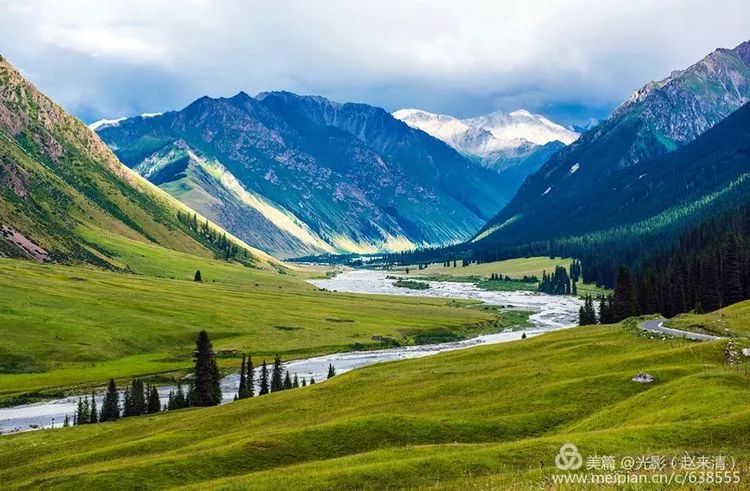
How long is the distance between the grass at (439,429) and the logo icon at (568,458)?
62 cm

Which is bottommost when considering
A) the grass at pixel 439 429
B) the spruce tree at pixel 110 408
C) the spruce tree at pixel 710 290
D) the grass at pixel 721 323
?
the spruce tree at pixel 110 408

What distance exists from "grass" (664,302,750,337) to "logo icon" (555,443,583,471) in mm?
44890

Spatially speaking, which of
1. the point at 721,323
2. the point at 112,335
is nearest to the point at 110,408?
the point at 112,335

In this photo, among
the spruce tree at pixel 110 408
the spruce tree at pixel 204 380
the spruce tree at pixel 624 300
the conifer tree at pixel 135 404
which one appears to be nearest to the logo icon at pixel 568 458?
the spruce tree at pixel 204 380

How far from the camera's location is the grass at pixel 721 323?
78938 millimetres

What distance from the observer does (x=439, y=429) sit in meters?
53.9

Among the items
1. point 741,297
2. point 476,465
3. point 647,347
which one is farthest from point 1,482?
point 741,297

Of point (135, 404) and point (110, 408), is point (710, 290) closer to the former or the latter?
point (135, 404)

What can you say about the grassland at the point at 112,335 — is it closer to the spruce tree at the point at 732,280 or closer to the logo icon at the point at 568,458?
the spruce tree at the point at 732,280

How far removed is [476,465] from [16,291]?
168 meters

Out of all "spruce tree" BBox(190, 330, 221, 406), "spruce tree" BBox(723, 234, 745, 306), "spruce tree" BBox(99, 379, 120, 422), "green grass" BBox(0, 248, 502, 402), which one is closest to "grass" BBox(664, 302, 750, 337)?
"spruce tree" BBox(723, 234, 745, 306)

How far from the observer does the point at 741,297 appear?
5458 inches

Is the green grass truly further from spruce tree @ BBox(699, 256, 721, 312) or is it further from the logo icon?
the logo icon

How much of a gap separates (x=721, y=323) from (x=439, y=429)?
48.4 metres
